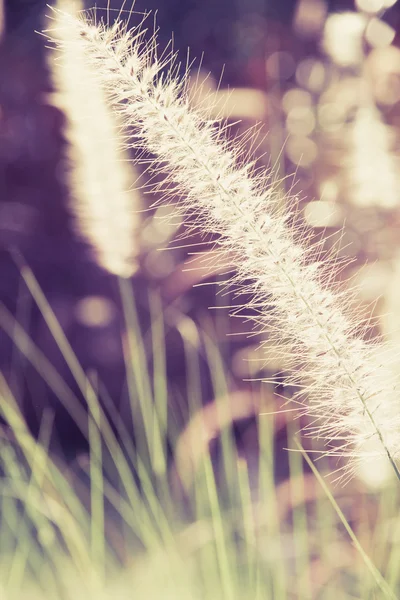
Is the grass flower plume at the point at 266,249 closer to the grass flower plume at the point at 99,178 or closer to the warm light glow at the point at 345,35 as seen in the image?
the grass flower plume at the point at 99,178

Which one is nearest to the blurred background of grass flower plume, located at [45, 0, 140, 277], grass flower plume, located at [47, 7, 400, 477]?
grass flower plume, located at [45, 0, 140, 277]

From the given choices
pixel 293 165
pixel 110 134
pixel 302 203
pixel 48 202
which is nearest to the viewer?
pixel 110 134

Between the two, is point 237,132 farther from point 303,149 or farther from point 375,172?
point 375,172

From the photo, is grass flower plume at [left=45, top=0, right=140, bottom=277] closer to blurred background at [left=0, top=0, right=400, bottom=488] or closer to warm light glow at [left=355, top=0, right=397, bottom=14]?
blurred background at [left=0, top=0, right=400, bottom=488]

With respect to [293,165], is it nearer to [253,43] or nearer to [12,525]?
[253,43]

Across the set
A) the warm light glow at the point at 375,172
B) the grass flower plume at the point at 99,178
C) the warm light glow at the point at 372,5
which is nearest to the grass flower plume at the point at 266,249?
the grass flower plume at the point at 99,178

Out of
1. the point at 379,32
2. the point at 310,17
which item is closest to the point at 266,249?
the point at 379,32

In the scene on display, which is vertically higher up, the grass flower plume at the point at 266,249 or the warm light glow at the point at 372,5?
the warm light glow at the point at 372,5

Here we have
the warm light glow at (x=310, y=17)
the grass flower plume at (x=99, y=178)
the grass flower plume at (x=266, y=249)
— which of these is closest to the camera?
the grass flower plume at (x=266, y=249)

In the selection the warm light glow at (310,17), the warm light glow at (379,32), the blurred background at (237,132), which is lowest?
the blurred background at (237,132)

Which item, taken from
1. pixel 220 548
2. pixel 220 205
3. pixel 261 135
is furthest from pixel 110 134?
pixel 261 135
